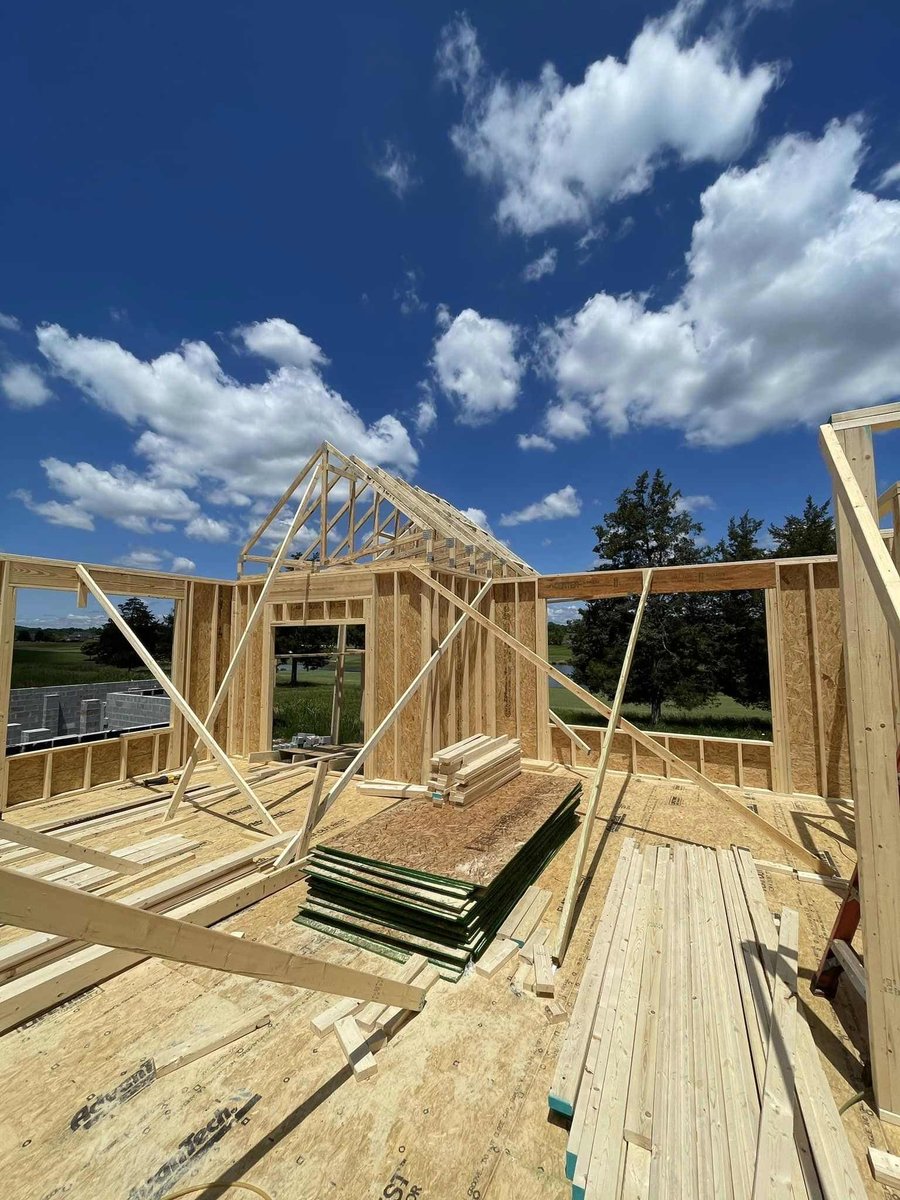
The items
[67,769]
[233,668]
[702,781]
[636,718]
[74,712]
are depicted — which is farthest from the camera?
[636,718]

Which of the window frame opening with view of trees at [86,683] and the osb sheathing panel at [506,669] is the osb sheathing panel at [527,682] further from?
the window frame opening with view of trees at [86,683]

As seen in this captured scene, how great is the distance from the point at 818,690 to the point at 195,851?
10.1 m

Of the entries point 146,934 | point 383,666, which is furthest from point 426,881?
point 383,666

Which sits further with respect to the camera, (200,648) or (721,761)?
(200,648)

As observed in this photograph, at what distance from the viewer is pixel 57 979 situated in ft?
12.4

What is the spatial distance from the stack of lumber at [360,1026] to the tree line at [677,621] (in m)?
19.6

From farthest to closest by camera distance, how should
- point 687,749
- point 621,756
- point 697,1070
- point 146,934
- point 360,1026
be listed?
point 621,756 → point 687,749 → point 360,1026 → point 697,1070 → point 146,934

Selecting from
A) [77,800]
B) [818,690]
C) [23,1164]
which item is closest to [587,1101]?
[23,1164]

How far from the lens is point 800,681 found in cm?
878

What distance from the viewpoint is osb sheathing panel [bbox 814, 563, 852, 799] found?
28.0 feet

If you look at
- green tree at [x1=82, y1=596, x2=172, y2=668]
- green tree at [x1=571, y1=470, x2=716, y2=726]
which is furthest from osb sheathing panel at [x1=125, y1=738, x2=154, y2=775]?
green tree at [x1=82, y1=596, x2=172, y2=668]

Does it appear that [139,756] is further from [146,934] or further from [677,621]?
[677,621]

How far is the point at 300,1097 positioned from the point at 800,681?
30.5 feet

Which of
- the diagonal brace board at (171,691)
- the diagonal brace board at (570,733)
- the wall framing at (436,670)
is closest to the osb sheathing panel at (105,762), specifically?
the wall framing at (436,670)
